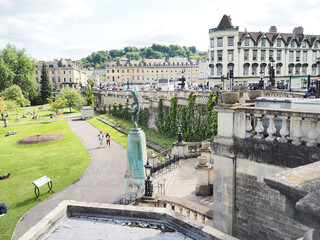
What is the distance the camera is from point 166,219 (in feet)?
17.7

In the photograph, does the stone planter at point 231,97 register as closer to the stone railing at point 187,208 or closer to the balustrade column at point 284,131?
the balustrade column at point 284,131

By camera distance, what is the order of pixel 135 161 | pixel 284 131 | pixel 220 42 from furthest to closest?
pixel 220 42 < pixel 135 161 < pixel 284 131

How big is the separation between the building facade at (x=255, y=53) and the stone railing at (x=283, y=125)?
4665 centimetres

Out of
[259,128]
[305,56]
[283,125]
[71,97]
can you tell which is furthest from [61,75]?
[283,125]

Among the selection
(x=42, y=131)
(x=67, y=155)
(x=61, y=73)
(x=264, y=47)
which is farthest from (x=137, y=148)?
(x=61, y=73)

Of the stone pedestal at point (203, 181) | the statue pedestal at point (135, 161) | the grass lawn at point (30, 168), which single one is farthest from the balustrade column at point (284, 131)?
the grass lawn at point (30, 168)

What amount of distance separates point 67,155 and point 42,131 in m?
17.9

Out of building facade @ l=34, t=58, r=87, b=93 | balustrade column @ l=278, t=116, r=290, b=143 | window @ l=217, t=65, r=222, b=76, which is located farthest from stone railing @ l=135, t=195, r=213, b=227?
building facade @ l=34, t=58, r=87, b=93

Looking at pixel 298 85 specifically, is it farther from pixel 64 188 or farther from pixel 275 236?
pixel 64 188

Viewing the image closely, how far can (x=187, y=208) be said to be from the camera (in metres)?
9.19

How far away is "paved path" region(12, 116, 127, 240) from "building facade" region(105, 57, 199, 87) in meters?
91.8

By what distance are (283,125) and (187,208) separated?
490 centimetres

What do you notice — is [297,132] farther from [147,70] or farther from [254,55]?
[147,70]

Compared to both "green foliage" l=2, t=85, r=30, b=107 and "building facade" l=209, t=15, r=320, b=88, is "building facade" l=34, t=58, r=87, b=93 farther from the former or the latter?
"building facade" l=209, t=15, r=320, b=88
